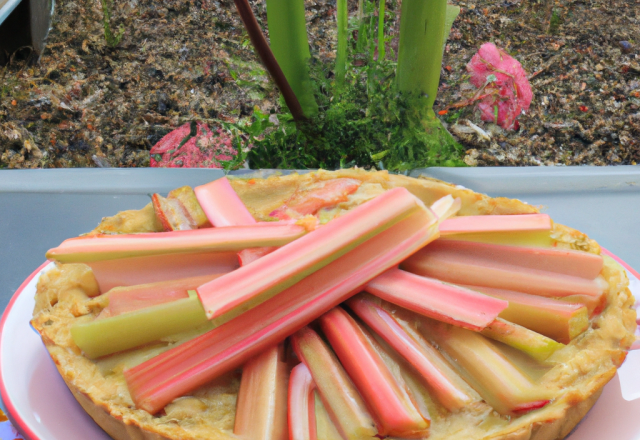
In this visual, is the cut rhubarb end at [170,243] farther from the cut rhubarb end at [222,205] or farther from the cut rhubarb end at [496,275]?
the cut rhubarb end at [496,275]

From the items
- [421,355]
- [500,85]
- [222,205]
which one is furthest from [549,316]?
[500,85]

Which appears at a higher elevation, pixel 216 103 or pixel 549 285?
pixel 216 103

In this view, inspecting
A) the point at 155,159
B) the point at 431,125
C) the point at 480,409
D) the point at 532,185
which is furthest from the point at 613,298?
the point at 155,159

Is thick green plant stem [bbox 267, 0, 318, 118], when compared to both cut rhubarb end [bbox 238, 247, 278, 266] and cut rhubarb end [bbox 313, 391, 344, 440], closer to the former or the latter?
cut rhubarb end [bbox 238, 247, 278, 266]

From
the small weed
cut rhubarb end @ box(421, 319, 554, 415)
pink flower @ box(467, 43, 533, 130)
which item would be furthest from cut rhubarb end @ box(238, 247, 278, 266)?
the small weed

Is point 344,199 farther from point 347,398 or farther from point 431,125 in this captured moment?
point 431,125
